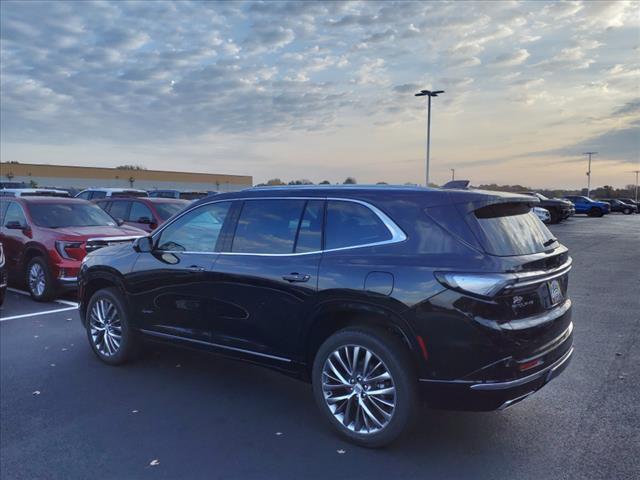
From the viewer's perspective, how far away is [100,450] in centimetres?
369

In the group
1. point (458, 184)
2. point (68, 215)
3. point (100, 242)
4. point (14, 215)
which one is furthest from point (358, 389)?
point (14, 215)

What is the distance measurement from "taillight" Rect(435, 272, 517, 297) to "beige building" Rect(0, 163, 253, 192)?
64.7 m

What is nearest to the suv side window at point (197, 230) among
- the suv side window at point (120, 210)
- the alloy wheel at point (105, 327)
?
the alloy wheel at point (105, 327)

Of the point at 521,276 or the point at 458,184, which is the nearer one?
the point at 521,276

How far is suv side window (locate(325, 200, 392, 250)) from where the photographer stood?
12.4 ft

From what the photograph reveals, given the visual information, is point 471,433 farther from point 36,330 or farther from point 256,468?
point 36,330

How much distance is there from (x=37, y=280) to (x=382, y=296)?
24.2ft

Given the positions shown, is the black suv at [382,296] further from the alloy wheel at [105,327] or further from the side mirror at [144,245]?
the alloy wheel at [105,327]

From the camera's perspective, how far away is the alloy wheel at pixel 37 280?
870 cm

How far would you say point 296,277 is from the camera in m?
3.98

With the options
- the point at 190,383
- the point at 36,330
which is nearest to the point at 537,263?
the point at 190,383

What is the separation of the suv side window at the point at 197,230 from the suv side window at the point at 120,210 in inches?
316

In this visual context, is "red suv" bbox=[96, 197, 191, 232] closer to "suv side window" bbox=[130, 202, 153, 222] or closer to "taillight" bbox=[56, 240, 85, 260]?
"suv side window" bbox=[130, 202, 153, 222]

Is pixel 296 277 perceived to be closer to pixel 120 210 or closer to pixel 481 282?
pixel 481 282
